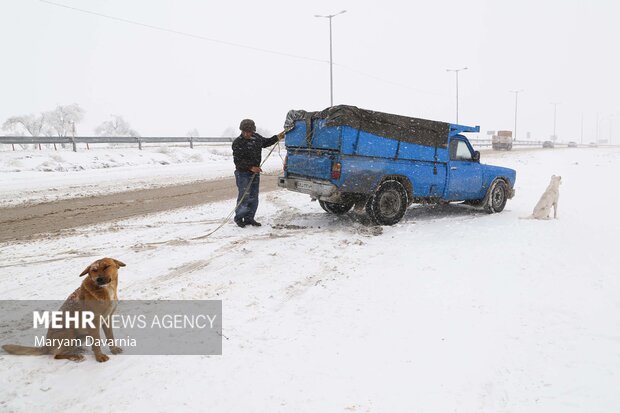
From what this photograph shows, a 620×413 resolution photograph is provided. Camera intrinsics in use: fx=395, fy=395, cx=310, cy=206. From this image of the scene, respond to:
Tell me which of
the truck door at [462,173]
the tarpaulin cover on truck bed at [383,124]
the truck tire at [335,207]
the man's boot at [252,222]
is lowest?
the man's boot at [252,222]

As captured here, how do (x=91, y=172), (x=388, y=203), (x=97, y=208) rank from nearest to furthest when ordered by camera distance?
(x=388, y=203)
(x=97, y=208)
(x=91, y=172)

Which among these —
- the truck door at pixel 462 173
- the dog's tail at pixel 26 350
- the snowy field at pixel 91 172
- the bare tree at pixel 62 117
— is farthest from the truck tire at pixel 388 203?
the bare tree at pixel 62 117

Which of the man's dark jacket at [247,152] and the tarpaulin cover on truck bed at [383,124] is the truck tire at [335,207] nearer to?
the tarpaulin cover on truck bed at [383,124]

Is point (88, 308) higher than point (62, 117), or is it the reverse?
point (62, 117)

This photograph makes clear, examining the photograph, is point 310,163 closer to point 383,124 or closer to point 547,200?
point 383,124

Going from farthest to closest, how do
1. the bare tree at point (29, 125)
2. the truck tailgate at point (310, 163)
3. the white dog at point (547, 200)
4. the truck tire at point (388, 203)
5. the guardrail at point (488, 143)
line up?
1. the bare tree at point (29, 125)
2. the guardrail at point (488, 143)
3. the white dog at point (547, 200)
4. the truck tire at point (388, 203)
5. the truck tailgate at point (310, 163)

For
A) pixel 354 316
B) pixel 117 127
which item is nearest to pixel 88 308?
pixel 354 316

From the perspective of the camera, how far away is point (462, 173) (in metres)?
8.88

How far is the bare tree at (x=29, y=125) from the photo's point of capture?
2456 inches

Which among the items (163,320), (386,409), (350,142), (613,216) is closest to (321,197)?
(350,142)

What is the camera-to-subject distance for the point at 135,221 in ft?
26.5

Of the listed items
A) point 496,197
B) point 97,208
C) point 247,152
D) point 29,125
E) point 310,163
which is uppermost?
point 29,125

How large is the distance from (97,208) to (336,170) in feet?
19.9

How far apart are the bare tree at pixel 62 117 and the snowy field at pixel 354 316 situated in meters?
68.0
